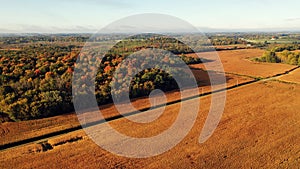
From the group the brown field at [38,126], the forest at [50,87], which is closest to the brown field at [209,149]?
the brown field at [38,126]

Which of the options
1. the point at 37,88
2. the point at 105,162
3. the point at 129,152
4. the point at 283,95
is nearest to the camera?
the point at 105,162

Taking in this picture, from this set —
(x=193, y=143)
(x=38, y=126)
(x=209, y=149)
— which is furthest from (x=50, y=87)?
(x=209, y=149)

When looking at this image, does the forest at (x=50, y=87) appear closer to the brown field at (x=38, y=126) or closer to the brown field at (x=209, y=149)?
the brown field at (x=38, y=126)

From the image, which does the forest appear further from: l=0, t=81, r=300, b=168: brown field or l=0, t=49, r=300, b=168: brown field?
l=0, t=81, r=300, b=168: brown field

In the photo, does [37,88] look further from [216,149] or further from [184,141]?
[216,149]

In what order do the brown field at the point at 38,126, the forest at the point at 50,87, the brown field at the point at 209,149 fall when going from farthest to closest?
the forest at the point at 50,87 < the brown field at the point at 38,126 < the brown field at the point at 209,149

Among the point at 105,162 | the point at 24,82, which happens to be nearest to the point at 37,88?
the point at 24,82

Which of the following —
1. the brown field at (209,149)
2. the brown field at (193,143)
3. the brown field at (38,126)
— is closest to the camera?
the brown field at (209,149)

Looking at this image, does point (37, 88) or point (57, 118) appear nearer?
point (57, 118)

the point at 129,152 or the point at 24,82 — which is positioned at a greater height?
the point at 24,82
